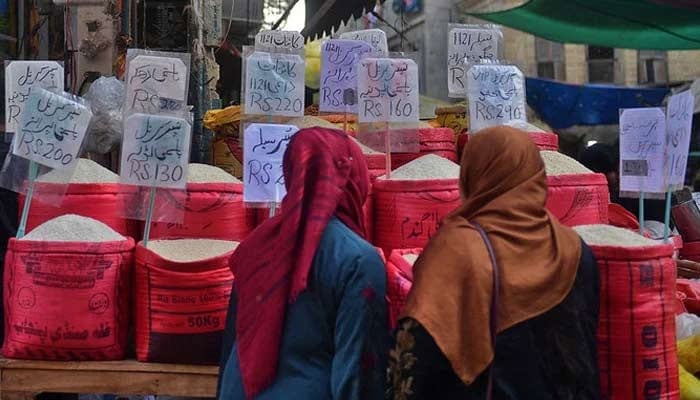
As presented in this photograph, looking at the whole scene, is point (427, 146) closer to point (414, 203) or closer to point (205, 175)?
point (414, 203)

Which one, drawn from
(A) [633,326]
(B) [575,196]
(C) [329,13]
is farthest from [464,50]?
(C) [329,13]

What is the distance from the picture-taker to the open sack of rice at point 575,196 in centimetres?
268

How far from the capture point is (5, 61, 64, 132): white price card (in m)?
2.76

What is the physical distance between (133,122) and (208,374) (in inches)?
34.1

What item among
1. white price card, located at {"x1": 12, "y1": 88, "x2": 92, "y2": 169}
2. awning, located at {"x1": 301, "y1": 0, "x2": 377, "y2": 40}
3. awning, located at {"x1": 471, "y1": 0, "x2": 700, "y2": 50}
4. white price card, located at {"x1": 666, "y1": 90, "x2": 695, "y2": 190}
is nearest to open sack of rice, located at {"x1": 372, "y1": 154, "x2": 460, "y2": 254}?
white price card, located at {"x1": 666, "y1": 90, "x2": 695, "y2": 190}

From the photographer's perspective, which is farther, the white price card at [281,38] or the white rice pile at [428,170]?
the white price card at [281,38]

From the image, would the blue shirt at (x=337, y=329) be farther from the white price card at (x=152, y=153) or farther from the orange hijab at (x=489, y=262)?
the white price card at (x=152, y=153)

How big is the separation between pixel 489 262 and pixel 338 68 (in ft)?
5.42

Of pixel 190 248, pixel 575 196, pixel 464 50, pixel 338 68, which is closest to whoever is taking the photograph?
pixel 190 248

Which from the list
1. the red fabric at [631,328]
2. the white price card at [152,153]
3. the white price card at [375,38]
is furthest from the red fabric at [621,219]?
the white price card at [152,153]

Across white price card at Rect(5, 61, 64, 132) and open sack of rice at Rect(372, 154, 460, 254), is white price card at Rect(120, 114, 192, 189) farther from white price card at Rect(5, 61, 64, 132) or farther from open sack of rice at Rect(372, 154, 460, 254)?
open sack of rice at Rect(372, 154, 460, 254)

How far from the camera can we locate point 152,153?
2518 mm

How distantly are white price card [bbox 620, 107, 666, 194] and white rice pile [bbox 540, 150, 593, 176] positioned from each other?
0.55ft

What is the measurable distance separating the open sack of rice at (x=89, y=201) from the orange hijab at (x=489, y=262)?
1.44 metres
